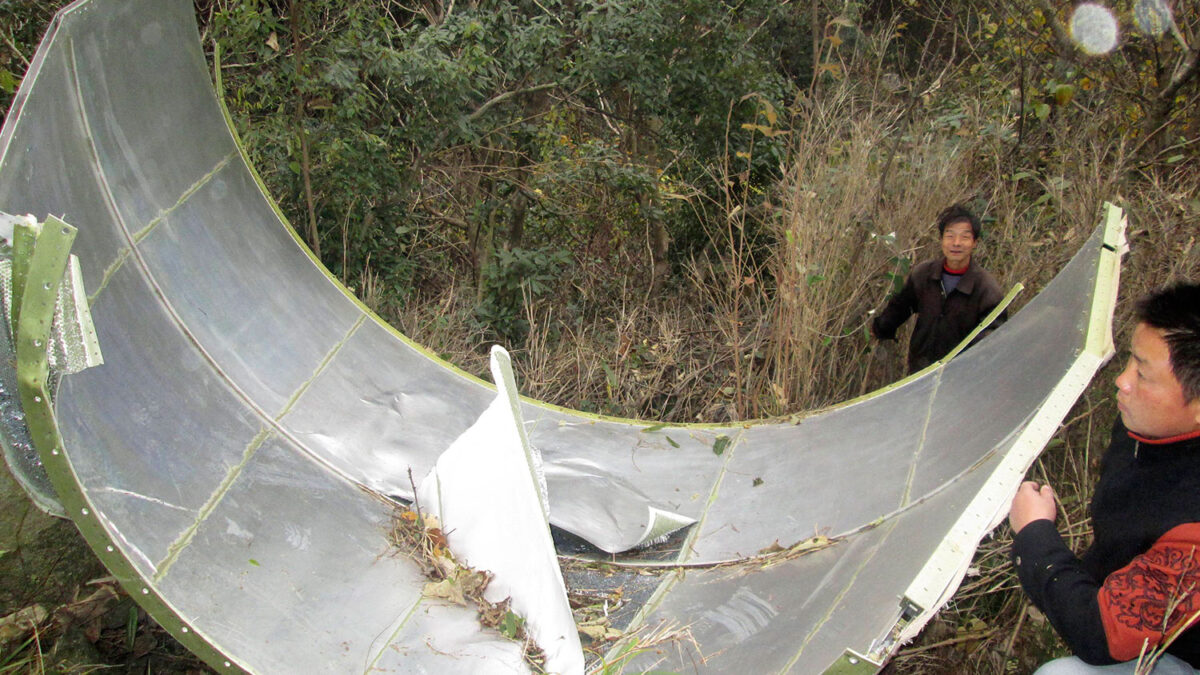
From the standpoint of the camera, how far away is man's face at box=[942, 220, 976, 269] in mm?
3693

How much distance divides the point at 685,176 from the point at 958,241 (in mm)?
3579

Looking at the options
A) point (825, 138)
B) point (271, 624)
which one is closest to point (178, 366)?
point (271, 624)

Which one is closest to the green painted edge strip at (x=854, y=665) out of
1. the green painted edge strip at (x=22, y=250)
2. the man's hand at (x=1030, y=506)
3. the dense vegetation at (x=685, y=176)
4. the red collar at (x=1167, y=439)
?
the man's hand at (x=1030, y=506)

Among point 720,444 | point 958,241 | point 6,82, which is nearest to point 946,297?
point 958,241

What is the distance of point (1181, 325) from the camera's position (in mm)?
1639

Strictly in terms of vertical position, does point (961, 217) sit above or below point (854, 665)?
above

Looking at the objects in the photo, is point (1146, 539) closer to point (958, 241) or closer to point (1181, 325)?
point (1181, 325)

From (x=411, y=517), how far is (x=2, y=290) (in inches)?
67.8

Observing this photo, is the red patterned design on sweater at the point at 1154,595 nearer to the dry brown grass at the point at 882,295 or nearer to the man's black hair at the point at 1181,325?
the man's black hair at the point at 1181,325

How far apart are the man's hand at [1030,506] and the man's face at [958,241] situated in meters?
1.98

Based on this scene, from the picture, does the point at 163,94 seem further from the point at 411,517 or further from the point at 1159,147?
the point at 1159,147

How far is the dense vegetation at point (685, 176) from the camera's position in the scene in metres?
4.28

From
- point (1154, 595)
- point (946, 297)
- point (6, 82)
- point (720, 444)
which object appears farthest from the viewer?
point (720, 444)

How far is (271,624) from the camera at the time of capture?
94.7 inches
